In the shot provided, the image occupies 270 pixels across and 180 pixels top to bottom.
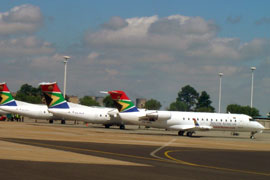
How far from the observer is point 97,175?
1472cm

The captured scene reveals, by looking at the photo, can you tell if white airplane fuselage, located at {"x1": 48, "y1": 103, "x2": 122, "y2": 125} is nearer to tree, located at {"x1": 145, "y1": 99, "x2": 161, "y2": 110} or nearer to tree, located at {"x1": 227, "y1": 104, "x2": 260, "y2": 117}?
tree, located at {"x1": 227, "y1": 104, "x2": 260, "y2": 117}

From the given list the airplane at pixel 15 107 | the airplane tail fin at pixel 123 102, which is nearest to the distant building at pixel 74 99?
the airplane at pixel 15 107

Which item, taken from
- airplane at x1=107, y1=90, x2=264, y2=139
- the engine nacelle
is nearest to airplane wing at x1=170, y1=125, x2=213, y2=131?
airplane at x1=107, y1=90, x2=264, y2=139

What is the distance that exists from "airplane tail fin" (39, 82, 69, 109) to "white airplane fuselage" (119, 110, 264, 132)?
11.7m

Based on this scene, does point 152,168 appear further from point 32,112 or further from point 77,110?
point 32,112

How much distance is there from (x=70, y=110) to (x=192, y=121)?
18747 millimetres

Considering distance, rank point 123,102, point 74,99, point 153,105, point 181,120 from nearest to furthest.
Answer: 1. point 181,120
2. point 123,102
3. point 153,105
4. point 74,99

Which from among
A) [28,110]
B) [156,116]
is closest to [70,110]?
[28,110]

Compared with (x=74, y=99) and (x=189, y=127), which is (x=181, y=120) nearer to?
(x=189, y=127)

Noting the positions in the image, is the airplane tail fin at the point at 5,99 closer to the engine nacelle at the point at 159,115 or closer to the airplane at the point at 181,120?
the airplane at the point at 181,120

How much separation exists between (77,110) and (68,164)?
4339 cm

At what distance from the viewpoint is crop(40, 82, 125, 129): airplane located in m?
57.3

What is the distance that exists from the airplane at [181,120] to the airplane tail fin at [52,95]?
9667mm

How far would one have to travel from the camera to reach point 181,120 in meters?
49.3
